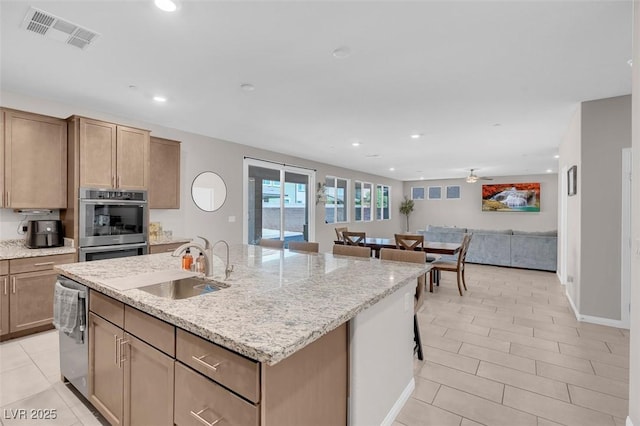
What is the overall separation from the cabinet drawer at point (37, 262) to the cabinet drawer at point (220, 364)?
284 centimetres

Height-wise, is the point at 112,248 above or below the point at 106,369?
above

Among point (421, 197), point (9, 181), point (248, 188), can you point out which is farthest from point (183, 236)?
point (421, 197)

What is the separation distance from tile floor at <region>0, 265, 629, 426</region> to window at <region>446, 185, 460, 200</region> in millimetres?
Result: 8136

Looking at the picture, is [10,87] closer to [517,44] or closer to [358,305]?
[358,305]

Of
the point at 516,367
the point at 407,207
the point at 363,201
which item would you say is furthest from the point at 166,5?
the point at 407,207

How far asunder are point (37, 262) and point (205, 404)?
3080 millimetres

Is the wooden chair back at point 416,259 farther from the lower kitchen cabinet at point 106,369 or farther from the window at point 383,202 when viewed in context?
the window at point 383,202

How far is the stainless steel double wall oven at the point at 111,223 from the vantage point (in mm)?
3416

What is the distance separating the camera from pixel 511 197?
10.8 m

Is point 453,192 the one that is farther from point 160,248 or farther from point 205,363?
point 205,363

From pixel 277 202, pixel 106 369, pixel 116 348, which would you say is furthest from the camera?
pixel 277 202

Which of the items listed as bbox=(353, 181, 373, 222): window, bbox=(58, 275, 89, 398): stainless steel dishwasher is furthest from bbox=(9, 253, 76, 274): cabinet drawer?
bbox=(353, 181, 373, 222): window

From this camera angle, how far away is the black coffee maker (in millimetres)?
3276

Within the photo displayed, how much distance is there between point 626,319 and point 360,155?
482 cm
